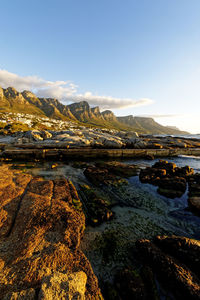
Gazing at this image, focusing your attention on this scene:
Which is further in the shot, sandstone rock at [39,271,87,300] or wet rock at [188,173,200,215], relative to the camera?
wet rock at [188,173,200,215]

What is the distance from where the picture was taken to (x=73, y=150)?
78.9 ft

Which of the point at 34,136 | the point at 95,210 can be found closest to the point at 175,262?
the point at 95,210

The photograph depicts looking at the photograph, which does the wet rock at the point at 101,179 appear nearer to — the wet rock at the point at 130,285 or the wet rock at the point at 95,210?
the wet rock at the point at 95,210

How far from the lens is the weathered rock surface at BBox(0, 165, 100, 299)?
10.8 ft

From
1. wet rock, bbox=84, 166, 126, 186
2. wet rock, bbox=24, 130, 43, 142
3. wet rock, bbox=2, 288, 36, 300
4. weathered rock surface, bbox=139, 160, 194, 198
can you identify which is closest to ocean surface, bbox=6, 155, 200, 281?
weathered rock surface, bbox=139, 160, 194, 198

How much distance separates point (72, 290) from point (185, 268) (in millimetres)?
4319

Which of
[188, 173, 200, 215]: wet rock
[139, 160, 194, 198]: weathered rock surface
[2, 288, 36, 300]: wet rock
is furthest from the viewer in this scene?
[139, 160, 194, 198]: weathered rock surface

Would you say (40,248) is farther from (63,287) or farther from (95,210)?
(95,210)

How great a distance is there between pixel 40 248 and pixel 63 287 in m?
2.01

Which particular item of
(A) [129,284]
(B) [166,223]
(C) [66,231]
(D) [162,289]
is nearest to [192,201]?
(B) [166,223]

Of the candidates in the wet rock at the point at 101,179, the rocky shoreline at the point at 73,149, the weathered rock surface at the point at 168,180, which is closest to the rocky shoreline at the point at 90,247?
the weathered rock surface at the point at 168,180

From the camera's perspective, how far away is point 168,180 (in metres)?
13.5

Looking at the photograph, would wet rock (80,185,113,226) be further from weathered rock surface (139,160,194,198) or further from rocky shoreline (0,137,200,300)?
weathered rock surface (139,160,194,198)

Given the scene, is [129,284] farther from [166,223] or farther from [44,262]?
[166,223]
